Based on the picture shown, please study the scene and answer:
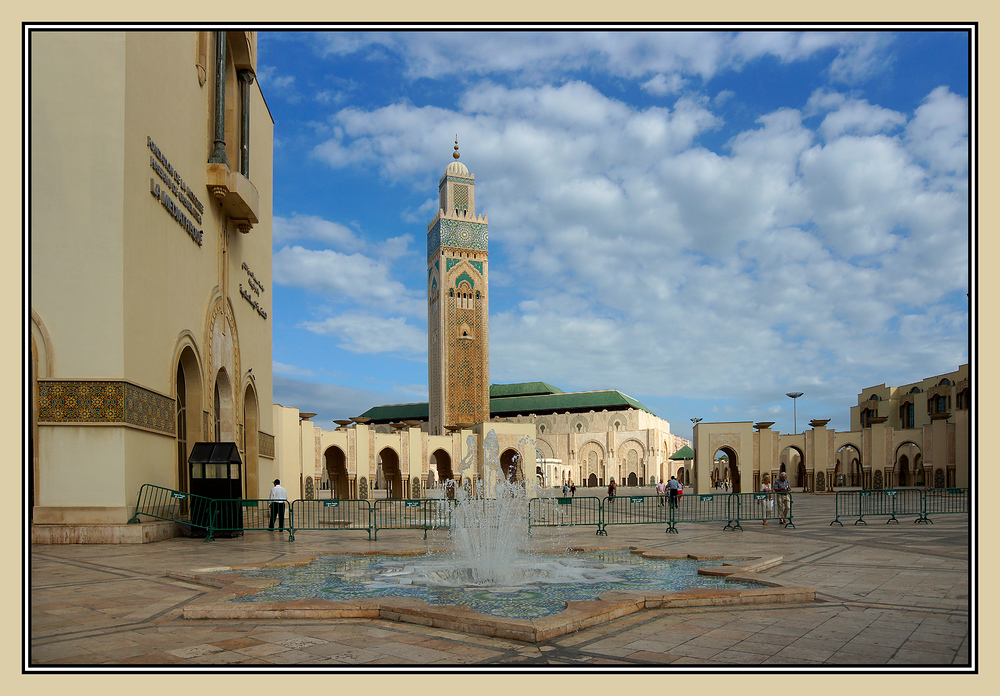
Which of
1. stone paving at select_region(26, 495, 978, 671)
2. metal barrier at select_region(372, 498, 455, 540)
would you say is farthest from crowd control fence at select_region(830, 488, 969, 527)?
stone paving at select_region(26, 495, 978, 671)

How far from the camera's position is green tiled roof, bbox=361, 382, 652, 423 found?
67688mm

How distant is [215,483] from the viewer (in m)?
12.1

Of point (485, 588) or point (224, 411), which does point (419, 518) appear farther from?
point (485, 588)

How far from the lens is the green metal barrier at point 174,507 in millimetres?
10789

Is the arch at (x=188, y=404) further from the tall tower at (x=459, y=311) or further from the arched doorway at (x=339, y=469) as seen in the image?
the tall tower at (x=459, y=311)

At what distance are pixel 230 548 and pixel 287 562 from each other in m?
2.47

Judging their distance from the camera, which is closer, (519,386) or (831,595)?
(831,595)

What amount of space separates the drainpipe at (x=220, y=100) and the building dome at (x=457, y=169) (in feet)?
148

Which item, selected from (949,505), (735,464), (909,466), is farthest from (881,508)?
(909,466)

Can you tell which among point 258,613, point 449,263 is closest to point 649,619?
point 258,613

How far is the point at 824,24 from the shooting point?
12.1 feet

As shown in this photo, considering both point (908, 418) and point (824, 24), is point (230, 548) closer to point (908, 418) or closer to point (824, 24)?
point (824, 24)

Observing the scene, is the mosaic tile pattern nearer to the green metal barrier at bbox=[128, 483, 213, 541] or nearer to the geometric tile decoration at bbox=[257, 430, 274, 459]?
the green metal barrier at bbox=[128, 483, 213, 541]

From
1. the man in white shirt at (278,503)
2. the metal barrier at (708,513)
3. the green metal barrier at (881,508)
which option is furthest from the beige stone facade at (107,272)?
the green metal barrier at (881,508)
